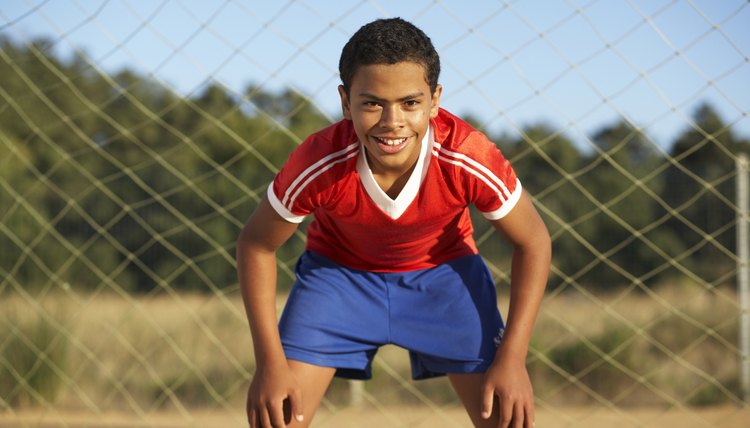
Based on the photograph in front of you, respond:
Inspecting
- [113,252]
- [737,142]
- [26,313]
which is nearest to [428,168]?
[26,313]

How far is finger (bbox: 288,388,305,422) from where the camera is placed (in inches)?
76.4

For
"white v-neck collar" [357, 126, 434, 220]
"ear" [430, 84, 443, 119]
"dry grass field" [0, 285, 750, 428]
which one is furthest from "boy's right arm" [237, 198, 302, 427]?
"dry grass field" [0, 285, 750, 428]

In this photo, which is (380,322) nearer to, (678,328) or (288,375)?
(288,375)

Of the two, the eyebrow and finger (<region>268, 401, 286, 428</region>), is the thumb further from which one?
the eyebrow

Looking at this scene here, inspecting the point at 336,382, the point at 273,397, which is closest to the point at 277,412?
the point at 273,397

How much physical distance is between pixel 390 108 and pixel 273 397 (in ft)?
2.29

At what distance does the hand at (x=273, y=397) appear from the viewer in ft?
6.31

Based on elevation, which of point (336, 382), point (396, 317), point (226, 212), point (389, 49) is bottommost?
point (336, 382)

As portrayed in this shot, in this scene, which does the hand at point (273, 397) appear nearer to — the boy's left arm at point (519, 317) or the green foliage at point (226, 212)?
the boy's left arm at point (519, 317)

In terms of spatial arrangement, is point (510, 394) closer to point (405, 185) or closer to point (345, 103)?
point (405, 185)

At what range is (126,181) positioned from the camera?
21.1ft

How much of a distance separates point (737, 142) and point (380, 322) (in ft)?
25.4

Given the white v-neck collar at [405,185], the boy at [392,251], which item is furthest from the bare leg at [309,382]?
the white v-neck collar at [405,185]

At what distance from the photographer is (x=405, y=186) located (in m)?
1.92
